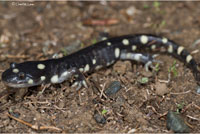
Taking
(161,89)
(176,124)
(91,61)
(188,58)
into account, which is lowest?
(176,124)

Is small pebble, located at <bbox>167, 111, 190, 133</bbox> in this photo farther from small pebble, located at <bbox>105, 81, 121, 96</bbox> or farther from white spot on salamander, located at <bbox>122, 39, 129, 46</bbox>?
white spot on salamander, located at <bbox>122, 39, 129, 46</bbox>

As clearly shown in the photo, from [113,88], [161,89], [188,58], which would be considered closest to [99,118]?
[113,88]

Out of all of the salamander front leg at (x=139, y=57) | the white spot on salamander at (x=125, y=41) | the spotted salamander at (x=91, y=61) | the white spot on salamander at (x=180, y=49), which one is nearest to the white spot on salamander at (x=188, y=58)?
the spotted salamander at (x=91, y=61)

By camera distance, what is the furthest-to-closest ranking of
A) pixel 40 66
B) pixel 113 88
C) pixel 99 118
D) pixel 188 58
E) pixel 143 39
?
1. pixel 143 39
2. pixel 188 58
3. pixel 40 66
4. pixel 113 88
5. pixel 99 118

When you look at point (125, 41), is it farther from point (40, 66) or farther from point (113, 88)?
point (40, 66)

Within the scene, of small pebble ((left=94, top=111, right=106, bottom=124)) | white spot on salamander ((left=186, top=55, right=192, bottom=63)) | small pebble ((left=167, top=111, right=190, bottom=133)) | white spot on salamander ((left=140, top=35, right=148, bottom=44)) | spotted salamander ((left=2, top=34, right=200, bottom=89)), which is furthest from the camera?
white spot on salamander ((left=140, top=35, right=148, bottom=44))

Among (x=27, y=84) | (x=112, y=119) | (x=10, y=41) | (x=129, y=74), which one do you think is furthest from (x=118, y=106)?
(x=10, y=41)

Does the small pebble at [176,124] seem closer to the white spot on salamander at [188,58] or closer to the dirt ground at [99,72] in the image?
the dirt ground at [99,72]

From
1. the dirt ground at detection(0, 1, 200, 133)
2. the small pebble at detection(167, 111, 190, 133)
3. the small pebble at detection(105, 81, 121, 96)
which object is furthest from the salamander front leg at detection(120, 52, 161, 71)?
the small pebble at detection(167, 111, 190, 133)
